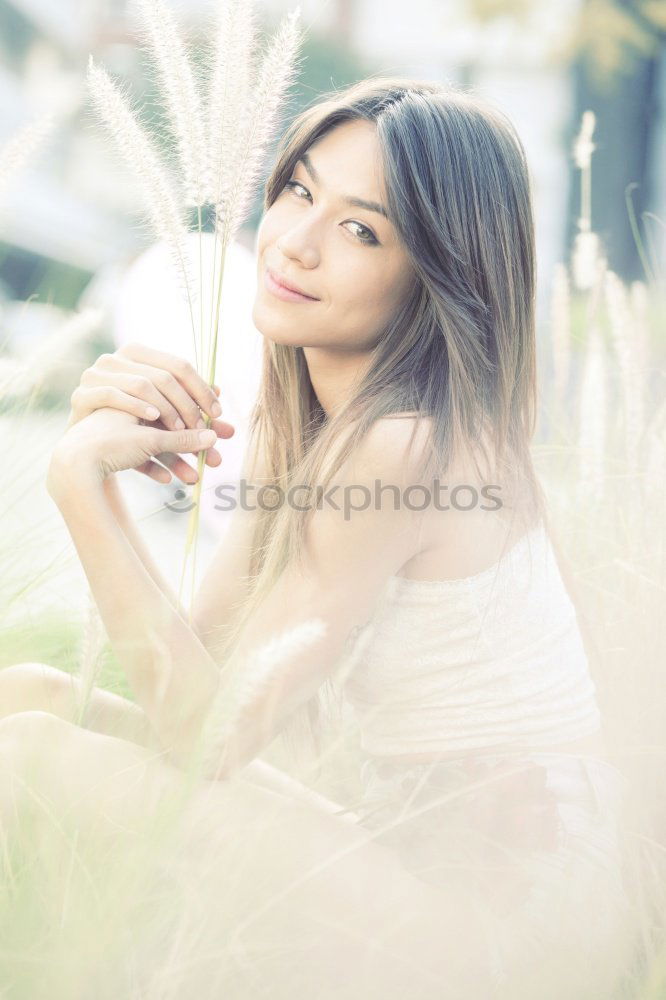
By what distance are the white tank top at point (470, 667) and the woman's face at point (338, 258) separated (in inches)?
14.0

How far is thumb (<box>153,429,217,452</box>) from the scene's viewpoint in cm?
117

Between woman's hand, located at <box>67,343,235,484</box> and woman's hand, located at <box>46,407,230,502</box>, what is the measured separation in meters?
0.02

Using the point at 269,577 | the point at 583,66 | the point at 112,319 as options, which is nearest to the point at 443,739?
the point at 269,577

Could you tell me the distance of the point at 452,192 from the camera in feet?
4.10

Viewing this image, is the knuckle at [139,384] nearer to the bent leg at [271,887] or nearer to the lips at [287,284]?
the lips at [287,284]

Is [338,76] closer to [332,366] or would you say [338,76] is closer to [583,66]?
[583,66]

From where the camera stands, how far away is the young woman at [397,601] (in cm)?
103

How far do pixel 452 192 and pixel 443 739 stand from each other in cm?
71

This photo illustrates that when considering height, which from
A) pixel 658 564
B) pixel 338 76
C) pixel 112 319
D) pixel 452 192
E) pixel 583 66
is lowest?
pixel 658 564

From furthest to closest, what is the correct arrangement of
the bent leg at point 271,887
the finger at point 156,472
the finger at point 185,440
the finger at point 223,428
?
the finger at point 223,428 → the finger at point 156,472 → the finger at point 185,440 → the bent leg at point 271,887

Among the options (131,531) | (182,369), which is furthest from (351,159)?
(131,531)

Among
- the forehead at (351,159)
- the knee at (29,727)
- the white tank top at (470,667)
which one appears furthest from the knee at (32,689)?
the forehead at (351,159)

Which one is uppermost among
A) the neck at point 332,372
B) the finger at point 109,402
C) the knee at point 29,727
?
the neck at point 332,372

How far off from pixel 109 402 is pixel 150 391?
2.2 inches
